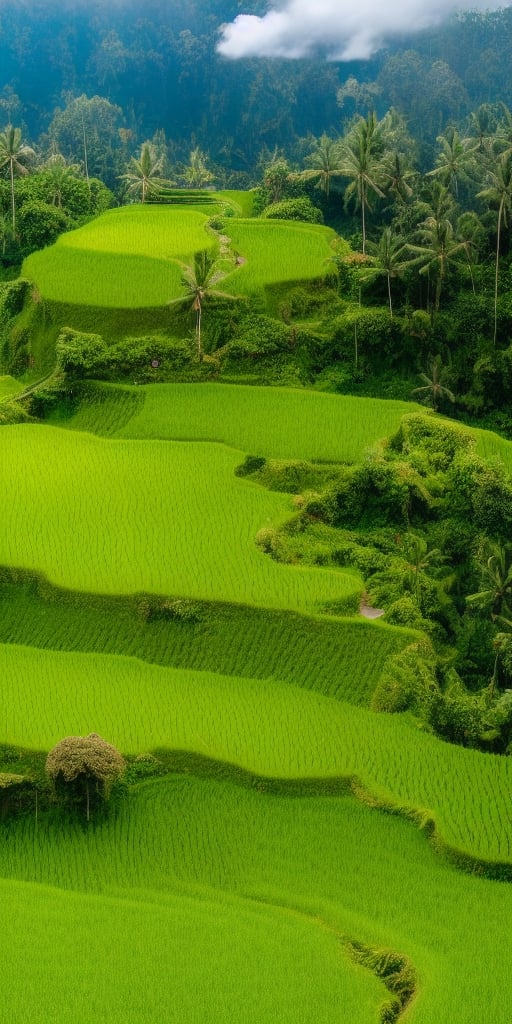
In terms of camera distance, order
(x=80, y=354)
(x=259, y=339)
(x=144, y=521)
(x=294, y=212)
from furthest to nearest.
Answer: (x=294, y=212)
(x=259, y=339)
(x=80, y=354)
(x=144, y=521)

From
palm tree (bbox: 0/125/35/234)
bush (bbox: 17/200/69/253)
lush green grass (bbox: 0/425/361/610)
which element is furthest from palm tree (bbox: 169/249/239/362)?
palm tree (bbox: 0/125/35/234)

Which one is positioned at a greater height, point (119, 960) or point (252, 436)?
point (252, 436)

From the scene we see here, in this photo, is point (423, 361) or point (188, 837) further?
point (423, 361)

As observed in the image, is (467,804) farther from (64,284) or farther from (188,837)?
(64,284)

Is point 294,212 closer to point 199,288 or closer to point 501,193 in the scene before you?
point 501,193

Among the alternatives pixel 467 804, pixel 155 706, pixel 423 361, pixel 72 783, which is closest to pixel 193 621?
pixel 155 706

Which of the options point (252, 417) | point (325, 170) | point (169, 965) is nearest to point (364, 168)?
point (325, 170)
